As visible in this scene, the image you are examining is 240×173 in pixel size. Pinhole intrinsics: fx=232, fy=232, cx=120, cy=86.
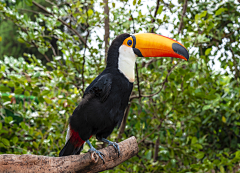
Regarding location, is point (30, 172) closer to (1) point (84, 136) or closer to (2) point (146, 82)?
(1) point (84, 136)

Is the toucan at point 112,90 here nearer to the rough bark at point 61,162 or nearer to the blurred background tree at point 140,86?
the rough bark at point 61,162

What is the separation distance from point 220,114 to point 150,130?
0.80 meters

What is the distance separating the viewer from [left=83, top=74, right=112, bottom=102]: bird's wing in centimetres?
145

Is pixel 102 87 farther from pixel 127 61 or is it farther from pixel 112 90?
pixel 127 61

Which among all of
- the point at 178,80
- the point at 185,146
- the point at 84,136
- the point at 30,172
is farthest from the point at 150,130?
the point at 30,172

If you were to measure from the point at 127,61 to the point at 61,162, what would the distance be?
74 centimetres

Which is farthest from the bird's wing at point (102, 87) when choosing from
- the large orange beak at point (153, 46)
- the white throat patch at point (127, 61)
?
the large orange beak at point (153, 46)

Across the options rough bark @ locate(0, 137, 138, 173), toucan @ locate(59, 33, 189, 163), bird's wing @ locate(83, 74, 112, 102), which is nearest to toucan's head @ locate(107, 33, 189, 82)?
toucan @ locate(59, 33, 189, 163)

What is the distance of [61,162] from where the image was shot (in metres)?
1.26

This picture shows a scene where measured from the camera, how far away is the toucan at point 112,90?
1.46 meters

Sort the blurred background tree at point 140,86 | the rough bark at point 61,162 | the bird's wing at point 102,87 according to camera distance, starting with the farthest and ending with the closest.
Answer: the blurred background tree at point 140,86, the bird's wing at point 102,87, the rough bark at point 61,162

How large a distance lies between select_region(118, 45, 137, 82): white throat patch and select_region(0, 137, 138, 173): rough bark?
489mm

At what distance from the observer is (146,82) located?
2.50m

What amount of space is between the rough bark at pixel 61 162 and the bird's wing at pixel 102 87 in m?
0.36
